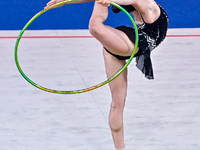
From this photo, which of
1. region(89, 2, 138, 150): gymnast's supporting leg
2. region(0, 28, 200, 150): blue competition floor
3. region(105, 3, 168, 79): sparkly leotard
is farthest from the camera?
region(0, 28, 200, 150): blue competition floor

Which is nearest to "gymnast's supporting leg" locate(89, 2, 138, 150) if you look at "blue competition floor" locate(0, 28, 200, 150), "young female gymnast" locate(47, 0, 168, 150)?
"young female gymnast" locate(47, 0, 168, 150)

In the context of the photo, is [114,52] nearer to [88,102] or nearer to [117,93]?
[117,93]

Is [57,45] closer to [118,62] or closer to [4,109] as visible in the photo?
[4,109]

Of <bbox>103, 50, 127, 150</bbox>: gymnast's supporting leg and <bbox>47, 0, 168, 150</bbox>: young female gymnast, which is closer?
<bbox>47, 0, 168, 150</bbox>: young female gymnast

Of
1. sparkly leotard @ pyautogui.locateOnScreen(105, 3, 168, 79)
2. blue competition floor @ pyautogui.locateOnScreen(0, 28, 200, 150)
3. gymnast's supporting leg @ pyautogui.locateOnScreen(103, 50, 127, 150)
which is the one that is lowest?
blue competition floor @ pyautogui.locateOnScreen(0, 28, 200, 150)

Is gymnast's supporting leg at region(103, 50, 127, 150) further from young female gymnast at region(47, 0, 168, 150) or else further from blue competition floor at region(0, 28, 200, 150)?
blue competition floor at region(0, 28, 200, 150)

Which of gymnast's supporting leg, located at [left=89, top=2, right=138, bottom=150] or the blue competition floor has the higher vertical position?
gymnast's supporting leg, located at [left=89, top=2, right=138, bottom=150]

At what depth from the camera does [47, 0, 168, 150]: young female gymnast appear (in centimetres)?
174

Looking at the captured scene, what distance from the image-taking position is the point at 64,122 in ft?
9.05

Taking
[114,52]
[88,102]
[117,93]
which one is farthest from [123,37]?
[88,102]

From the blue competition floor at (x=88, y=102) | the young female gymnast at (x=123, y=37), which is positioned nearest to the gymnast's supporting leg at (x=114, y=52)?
the young female gymnast at (x=123, y=37)

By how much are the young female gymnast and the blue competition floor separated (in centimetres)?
49

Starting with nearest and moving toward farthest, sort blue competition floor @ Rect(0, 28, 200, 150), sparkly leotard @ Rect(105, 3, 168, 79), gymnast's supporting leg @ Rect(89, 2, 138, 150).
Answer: gymnast's supporting leg @ Rect(89, 2, 138, 150) → sparkly leotard @ Rect(105, 3, 168, 79) → blue competition floor @ Rect(0, 28, 200, 150)

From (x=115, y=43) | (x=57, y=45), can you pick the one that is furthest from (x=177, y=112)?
(x=57, y=45)
